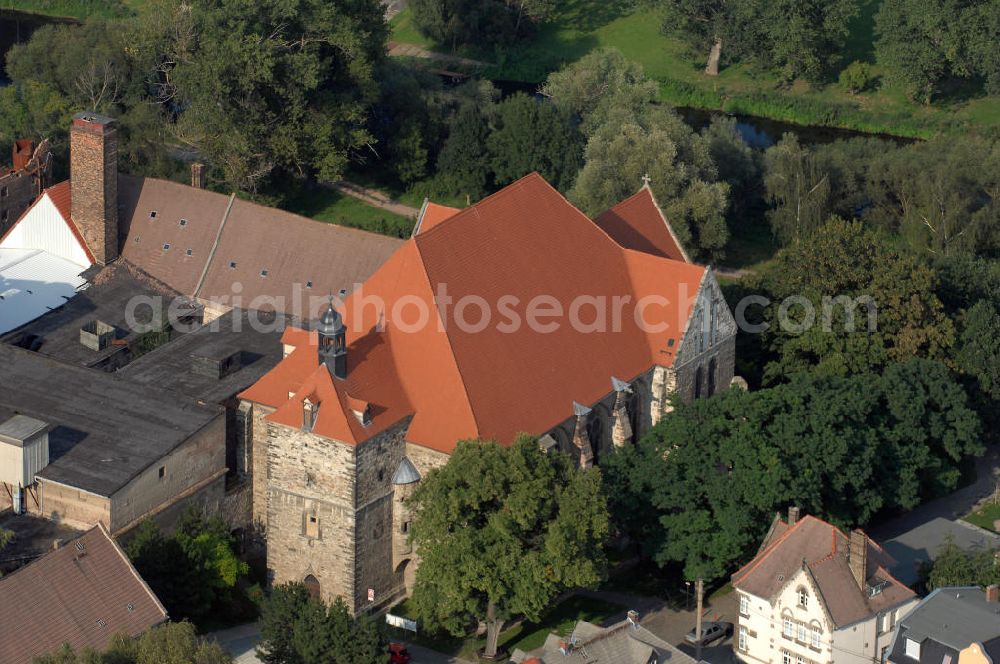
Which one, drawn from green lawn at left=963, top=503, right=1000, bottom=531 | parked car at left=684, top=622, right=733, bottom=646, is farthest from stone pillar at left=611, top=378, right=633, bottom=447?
green lawn at left=963, top=503, right=1000, bottom=531

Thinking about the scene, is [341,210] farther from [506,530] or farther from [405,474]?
[506,530]

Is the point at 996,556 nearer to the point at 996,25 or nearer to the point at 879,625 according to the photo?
the point at 879,625

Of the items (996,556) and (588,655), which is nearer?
(588,655)

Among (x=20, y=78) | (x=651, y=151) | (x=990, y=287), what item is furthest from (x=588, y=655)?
(x=20, y=78)

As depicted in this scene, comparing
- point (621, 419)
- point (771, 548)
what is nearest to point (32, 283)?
point (621, 419)

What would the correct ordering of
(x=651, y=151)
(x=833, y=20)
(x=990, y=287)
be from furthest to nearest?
(x=833, y=20) < (x=651, y=151) < (x=990, y=287)

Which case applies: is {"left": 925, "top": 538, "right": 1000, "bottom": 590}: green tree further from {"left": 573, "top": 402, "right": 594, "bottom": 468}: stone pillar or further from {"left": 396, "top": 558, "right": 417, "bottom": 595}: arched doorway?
{"left": 396, "top": 558, "right": 417, "bottom": 595}: arched doorway

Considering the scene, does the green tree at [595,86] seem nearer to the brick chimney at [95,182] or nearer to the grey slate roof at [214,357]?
the brick chimney at [95,182]
